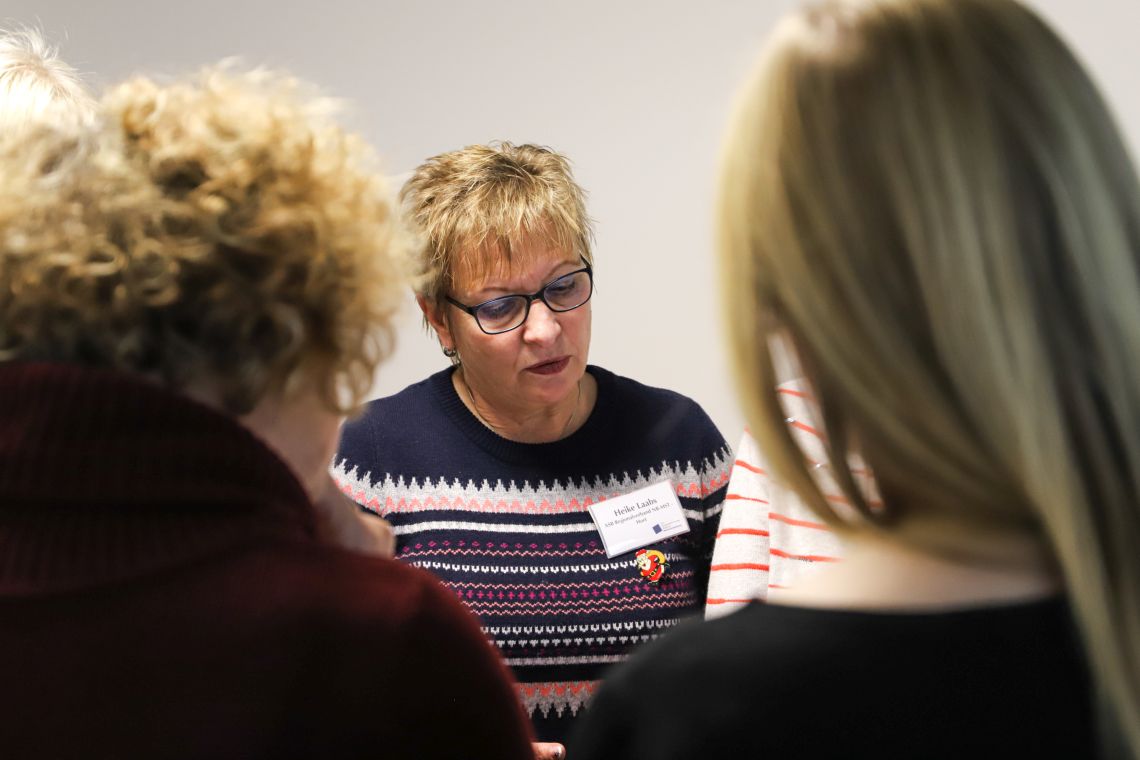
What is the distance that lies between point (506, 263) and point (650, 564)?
2.14 ft

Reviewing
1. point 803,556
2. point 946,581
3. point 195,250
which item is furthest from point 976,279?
point 803,556

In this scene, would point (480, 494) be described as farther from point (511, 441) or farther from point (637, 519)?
point (637, 519)

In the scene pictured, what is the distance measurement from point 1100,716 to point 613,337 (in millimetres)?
2644

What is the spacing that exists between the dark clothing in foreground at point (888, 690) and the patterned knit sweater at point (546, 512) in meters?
1.38

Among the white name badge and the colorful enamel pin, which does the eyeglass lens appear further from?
the colorful enamel pin

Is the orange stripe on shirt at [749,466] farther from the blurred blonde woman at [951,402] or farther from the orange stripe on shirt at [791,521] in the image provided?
the blurred blonde woman at [951,402]

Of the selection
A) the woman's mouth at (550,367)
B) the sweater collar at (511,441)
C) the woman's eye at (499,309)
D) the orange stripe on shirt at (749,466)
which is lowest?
the orange stripe on shirt at (749,466)

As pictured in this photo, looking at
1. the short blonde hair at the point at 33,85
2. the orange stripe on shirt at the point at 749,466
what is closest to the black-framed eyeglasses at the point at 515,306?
the orange stripe on shirt at the point at 749,466

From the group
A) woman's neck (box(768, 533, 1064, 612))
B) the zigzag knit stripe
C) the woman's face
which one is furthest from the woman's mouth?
woman's neck (box(768, 533, 1064, 612))

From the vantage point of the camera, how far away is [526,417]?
2252 mm

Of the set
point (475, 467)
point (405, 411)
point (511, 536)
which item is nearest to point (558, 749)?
point (511, 536)

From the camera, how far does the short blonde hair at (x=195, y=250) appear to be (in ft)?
2.65

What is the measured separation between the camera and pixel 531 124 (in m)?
3.30

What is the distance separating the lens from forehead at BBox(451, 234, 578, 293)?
84.1 inches
